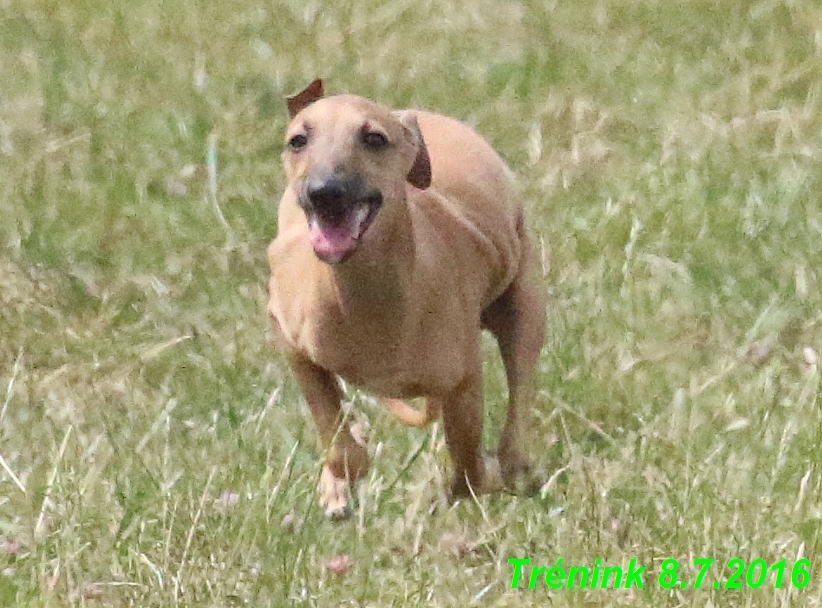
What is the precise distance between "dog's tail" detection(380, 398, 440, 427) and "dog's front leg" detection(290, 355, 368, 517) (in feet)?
0.85

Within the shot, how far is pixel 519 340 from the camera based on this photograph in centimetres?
384

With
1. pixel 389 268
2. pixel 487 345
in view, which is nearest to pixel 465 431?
pixel 389 268

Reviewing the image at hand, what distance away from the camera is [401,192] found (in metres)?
2.99

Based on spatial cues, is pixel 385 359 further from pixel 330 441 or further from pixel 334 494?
pixel 334 494

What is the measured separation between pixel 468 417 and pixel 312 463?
474mm

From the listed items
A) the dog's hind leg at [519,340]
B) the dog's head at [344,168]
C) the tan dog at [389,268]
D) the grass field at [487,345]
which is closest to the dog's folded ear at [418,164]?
the tan dog at [389,268]

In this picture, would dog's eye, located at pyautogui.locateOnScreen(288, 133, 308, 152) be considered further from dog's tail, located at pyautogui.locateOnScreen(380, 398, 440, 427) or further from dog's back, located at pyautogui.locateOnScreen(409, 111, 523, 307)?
dog's tail, located at pyautogui.locateOnScreen(380, 398, 440, 427)

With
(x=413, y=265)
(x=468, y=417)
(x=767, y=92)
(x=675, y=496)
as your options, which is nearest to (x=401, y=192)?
(x=413, y=265)

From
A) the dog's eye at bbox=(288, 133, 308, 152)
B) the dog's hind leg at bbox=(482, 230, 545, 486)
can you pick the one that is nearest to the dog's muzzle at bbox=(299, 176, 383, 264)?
the dog's eye at bbox=(288, 133, 308, 152)

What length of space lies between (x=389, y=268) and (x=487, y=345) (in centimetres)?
149

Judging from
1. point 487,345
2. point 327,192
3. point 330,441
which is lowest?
point 487,345

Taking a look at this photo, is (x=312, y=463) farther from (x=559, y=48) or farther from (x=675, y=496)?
(x=559, y=48)

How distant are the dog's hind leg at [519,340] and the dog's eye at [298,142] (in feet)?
3.43

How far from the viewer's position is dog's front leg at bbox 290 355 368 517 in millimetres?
3389
